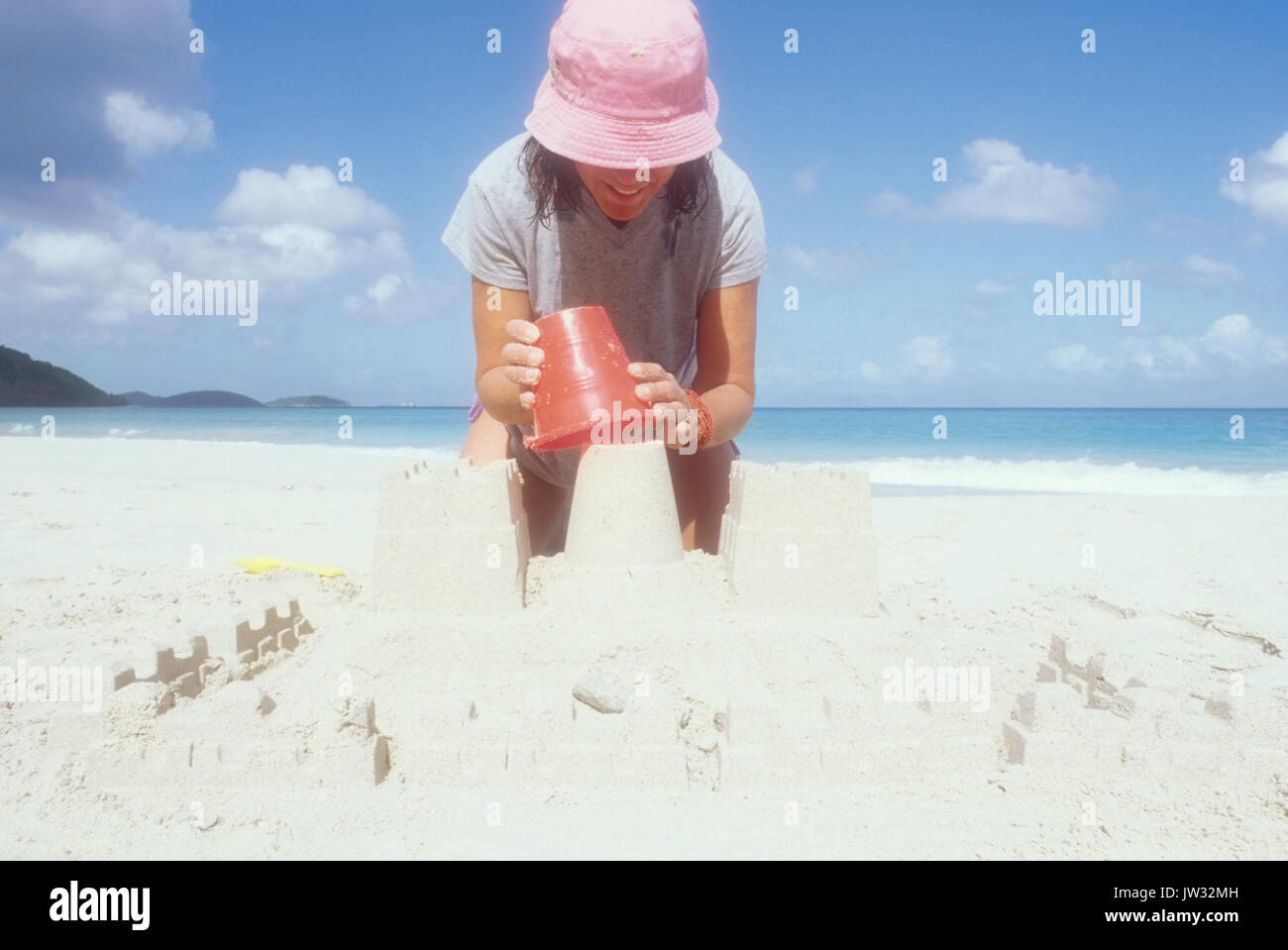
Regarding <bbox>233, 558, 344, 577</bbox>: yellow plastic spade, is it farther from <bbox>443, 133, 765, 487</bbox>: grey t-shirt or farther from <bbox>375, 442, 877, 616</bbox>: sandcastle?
<bbox>443, 133, 765, 487</bbox>: grey t-shirt

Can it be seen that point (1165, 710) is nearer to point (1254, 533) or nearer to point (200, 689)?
point (200, 689)

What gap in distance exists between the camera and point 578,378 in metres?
2.39

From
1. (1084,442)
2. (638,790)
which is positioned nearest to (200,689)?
(638,790)

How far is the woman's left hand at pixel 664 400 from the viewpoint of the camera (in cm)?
241

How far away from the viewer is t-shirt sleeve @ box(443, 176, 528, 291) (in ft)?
9.02

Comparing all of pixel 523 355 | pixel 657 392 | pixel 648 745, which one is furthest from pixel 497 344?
pixel 648 745

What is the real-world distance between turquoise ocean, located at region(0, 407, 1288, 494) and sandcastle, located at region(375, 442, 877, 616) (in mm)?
3717

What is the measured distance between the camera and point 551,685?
7.45 feet

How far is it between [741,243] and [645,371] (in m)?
0.68

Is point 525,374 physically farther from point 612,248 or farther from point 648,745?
point 648,745

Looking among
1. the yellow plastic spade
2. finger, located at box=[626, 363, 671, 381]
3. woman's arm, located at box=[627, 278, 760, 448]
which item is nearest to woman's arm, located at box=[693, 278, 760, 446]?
woman's arm, located at box=[627, 278, 760, 448]

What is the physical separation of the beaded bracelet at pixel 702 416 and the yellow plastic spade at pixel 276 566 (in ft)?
6.09

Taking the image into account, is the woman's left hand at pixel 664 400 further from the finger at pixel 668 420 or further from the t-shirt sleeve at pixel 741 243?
the t-shirt sleeve at pixel 741 243

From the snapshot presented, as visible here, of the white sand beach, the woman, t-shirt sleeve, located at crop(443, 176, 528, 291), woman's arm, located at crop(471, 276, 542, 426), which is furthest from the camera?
t-shirt sleeve, located at crop(443, 176, 528, 291)
